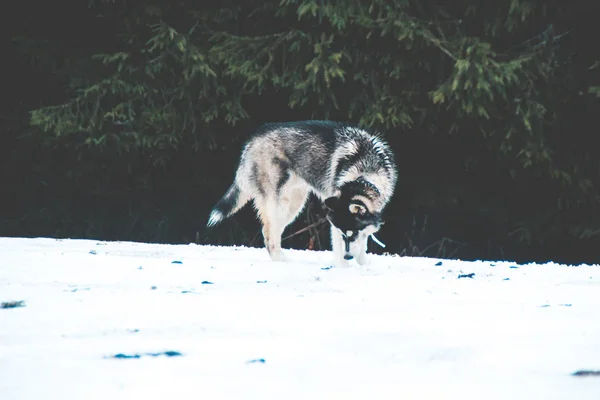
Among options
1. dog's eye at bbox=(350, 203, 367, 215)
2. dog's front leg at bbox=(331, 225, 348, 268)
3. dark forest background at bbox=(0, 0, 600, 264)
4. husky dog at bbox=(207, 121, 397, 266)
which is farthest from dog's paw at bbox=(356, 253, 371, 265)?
dark forest background at bbox=(0, 0, 600, 264)

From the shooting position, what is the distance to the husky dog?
21.7 ft

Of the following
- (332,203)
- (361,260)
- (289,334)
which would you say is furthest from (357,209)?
(289,334)

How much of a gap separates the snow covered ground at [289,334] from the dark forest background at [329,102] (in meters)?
4.40

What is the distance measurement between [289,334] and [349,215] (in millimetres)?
2894

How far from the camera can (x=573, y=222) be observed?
9969 mm

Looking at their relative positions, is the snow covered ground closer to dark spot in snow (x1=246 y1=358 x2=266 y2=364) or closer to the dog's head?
dark spot in snow (x1=246 y1=358 x2=266 y2=364)

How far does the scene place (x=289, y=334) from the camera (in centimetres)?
315

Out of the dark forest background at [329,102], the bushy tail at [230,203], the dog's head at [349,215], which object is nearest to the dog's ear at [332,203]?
the dog's head at [349,215]

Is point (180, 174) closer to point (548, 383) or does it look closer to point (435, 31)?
point (435, 31)

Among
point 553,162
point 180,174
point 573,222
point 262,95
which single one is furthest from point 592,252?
point 180,174

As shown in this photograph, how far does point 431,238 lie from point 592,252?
7.49 ft

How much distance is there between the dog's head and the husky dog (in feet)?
0.66

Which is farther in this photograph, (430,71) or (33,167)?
(33,167)

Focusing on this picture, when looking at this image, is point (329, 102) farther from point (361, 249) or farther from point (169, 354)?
→ point (169, 354)
